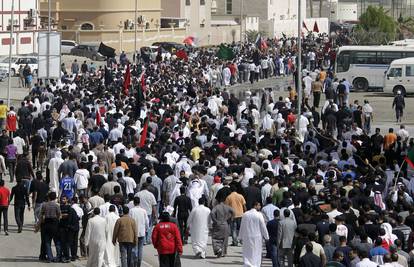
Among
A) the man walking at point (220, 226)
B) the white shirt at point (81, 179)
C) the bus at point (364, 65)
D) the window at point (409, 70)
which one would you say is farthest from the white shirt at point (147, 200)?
the bus at point (364, 65)

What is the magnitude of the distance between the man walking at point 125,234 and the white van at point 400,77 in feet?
111

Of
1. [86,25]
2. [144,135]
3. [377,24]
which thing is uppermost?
[377,24]

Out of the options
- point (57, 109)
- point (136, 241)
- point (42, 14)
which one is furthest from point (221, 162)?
point (42, 14)

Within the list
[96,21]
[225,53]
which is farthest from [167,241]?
[96,21]

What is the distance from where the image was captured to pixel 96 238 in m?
22.6

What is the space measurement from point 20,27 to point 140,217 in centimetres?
5075

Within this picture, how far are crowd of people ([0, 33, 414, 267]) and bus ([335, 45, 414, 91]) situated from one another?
17750mm

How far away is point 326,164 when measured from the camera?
27.6 metres

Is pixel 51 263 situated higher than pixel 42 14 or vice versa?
pixel 42 14

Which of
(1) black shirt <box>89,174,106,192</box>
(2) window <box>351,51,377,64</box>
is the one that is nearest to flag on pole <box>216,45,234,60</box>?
(2) window <box>351,51,377,64</box>

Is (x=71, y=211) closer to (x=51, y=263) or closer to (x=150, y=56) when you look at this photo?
(x=51, y=263)

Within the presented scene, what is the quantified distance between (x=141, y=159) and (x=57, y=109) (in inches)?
418

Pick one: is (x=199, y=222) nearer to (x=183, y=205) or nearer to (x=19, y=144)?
(x=183, y=205)

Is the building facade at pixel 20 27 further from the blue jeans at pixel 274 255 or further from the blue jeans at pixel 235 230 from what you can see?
the blue jeans at pixel 274 255
